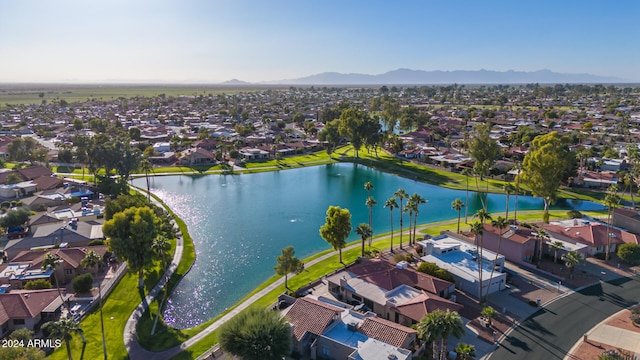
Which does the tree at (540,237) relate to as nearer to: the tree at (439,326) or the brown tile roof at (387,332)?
the brown tile roof at (387,332)

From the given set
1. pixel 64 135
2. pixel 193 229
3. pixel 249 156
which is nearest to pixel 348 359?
pixel 193 229

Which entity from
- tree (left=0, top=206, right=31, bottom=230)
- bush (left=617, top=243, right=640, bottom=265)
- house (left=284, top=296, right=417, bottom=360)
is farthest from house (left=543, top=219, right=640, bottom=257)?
tree (left=0, top=206, right=31, bottom=230)

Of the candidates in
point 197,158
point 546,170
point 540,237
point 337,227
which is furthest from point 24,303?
point 197,158

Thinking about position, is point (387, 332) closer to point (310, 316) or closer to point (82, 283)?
point (310, 316)

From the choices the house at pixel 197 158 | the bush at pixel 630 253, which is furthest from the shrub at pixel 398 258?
the house at pixel 197 158

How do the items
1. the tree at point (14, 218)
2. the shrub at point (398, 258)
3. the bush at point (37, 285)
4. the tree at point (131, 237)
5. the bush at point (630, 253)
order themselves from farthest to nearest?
the tree at point (14, 218) → the shrub at point (398, 258) → the bush at point (630, 253) → the bush at point (37, 285) → the tree at point (131, 237)

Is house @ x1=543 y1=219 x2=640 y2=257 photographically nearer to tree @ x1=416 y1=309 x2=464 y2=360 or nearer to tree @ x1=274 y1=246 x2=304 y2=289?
tree @ x1=416 y1=309 x2=464 y2=360

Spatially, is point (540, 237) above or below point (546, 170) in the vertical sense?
below
